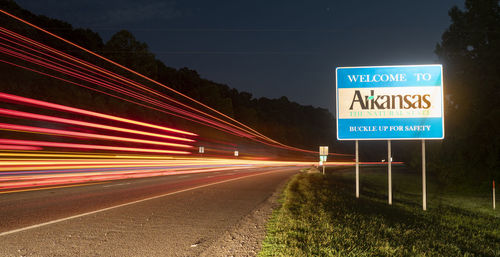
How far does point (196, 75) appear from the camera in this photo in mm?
102625

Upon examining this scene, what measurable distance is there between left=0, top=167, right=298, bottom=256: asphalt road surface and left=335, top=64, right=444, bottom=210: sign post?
4.36 m

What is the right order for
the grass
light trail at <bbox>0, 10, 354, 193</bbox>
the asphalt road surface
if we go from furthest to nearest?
light trail at <bbox>0, 10, 354, 193</bbox>
the asphalt road surface
the grass

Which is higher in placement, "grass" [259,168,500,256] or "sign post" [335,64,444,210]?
"sign post" [335,64,444,210]

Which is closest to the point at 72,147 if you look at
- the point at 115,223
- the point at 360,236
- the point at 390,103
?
the point at 115,223

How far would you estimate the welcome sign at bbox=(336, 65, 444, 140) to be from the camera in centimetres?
1125

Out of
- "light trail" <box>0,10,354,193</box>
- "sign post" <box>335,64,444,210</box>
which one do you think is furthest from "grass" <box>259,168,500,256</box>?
"light trail" <box>0,10,354,193</box>

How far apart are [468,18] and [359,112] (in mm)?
20252

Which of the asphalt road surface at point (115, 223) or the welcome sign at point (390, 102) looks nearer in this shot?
the asphalt road surface at point (115, 223)

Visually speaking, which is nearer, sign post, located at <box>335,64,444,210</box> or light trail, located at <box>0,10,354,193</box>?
sign post, located at <box>335,64,444,210</box>

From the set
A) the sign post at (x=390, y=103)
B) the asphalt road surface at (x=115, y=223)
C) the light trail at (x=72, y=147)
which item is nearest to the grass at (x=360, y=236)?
the asphalt road surface at (x=115, y=223)

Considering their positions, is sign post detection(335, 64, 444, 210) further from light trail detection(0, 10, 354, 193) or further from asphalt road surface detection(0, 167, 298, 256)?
light trail detection(0, 10, 354, 193)

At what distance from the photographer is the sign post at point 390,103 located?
36.9 feet

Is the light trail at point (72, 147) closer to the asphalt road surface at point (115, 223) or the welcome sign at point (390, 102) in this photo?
the asphalt road surface at point (115, 223)

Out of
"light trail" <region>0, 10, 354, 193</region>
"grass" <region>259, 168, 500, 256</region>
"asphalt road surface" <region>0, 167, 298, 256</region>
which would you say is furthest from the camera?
"light trail" <region>0, 10, 354, 193</region>
